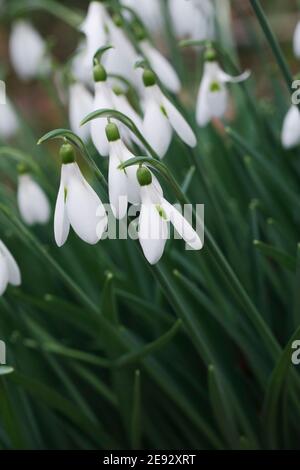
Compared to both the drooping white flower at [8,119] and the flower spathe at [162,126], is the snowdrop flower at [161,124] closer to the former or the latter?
the flower spathe at [162,126]

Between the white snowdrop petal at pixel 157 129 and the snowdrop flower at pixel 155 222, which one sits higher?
the white snowdrop petal at pixel 157 129

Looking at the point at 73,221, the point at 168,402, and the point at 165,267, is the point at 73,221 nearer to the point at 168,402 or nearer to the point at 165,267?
the point at 165,267

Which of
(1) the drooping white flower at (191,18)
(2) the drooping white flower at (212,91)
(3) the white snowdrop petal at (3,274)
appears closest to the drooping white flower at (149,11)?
(1) the drooping white flower at (191,18)

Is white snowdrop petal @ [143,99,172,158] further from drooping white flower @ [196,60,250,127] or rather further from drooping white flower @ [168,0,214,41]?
drooping white flower @ [168,0,214,41]

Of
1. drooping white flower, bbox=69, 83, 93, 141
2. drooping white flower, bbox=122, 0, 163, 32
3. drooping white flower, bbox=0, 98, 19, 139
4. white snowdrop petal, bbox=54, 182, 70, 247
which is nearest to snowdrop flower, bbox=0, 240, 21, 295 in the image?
white snowdrop petal, bbox=54, 182, 70, 247

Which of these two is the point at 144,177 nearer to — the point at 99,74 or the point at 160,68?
the point at 99,74

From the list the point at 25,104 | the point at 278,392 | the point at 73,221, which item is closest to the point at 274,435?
the point at 278,392
